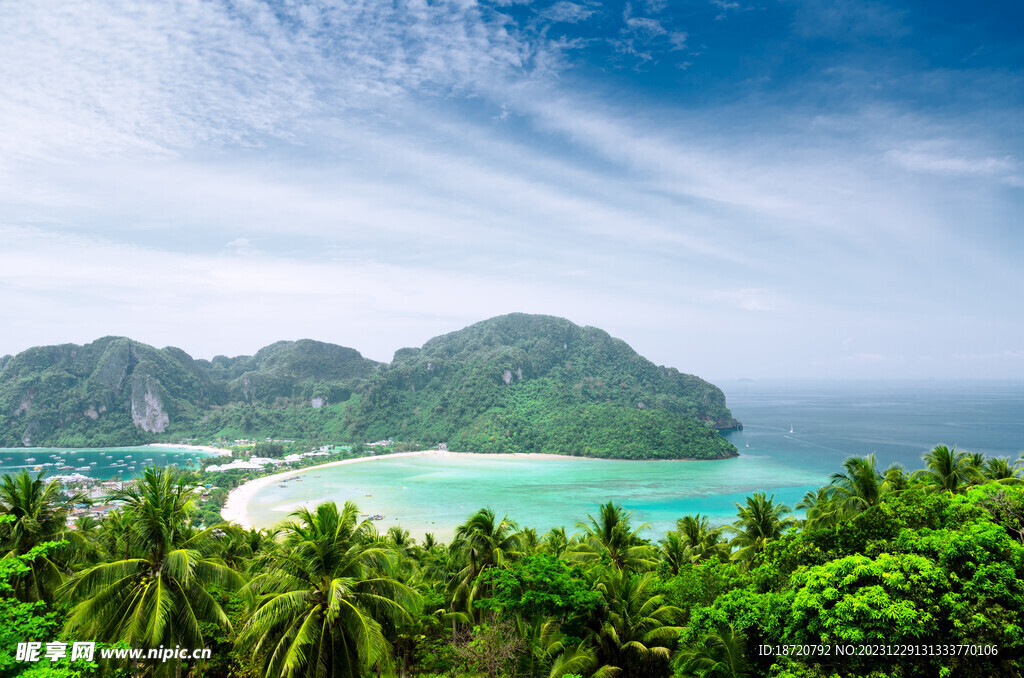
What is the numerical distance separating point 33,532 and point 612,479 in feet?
242

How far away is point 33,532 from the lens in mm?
10789

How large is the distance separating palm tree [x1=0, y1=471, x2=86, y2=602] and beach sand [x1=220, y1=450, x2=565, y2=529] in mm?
23724

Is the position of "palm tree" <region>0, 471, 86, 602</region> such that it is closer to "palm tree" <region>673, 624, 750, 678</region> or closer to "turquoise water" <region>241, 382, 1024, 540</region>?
"palm tree" <region>673, 624, 750, 678</region>

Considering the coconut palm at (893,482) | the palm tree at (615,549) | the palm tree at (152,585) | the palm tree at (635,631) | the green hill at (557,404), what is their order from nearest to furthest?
the palm tree at (152,585) → the palm tree at (635,631) → the palm tree at (615,549) → the coconut palm at (893,482) → the green hill at (557,404)

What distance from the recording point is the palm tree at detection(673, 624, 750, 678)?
368 inches

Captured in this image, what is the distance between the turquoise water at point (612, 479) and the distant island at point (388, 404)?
1231 centimetres

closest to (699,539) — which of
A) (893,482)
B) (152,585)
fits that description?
(893,482)

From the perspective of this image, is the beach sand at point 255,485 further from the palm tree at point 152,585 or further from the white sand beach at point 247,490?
the palm tree at point 152,585

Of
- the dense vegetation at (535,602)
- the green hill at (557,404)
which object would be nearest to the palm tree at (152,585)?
the dense vegetation at (535,602)

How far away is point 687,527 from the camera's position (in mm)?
22938

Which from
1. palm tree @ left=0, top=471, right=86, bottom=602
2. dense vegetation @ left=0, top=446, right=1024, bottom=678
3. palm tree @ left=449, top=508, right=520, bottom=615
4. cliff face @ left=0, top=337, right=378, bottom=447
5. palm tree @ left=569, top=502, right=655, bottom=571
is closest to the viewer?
dense vegetation @ left=0, top=446, right=1024, bottom=678

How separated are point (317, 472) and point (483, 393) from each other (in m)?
58.2

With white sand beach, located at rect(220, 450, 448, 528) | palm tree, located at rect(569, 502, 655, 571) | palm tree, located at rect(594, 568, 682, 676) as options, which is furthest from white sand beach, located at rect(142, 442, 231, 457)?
palm tree, located at rect(594, 568, 682, 676)

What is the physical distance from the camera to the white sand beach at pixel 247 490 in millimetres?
56500
